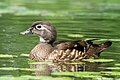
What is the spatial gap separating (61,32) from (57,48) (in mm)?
4857

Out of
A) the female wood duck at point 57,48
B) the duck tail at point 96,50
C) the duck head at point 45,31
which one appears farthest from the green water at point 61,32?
the duck head at point 45,31

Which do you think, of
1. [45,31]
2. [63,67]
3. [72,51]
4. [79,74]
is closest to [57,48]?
[72,51]

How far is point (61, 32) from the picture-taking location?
65.6ft

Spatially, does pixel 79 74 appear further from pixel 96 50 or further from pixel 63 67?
pixel 96 50

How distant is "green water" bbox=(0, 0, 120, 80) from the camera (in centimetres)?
1305

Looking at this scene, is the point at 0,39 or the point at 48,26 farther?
the point at 0,39

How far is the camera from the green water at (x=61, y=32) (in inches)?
514

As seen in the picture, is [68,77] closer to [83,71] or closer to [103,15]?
[83,71]

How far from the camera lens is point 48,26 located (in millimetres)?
15562

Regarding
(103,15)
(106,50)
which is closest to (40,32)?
(106,50)

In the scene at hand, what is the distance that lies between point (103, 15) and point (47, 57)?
1114 cm

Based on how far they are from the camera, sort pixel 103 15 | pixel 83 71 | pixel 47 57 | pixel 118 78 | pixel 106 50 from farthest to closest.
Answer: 1. pixel 103 15
2. pixel 106 50
3. pixel 47 57
4. pixel 83 71
5. pixel 118 78

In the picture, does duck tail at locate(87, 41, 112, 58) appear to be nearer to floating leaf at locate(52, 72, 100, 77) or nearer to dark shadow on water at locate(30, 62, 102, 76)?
dark shadow on water at locate(30, 62, 102, 76)

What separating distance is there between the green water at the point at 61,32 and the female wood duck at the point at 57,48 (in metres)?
0.27
